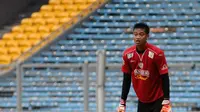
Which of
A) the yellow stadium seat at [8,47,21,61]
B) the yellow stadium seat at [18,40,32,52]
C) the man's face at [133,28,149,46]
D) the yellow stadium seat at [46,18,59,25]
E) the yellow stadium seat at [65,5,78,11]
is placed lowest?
the man's face at [133,28,149,46]

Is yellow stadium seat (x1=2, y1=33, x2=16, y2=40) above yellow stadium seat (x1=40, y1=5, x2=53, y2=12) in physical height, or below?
below

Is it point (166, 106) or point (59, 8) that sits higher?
point (59, 8)

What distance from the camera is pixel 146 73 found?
5992mm

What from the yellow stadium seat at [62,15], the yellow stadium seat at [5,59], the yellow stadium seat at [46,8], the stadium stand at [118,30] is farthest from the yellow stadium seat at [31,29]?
the yellow stadium seat at [5,59]

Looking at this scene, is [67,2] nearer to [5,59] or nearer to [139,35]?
[5,59]

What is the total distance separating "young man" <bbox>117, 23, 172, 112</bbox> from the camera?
19.4ft

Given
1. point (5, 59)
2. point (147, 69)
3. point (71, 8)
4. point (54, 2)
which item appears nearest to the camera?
point (147, 69)

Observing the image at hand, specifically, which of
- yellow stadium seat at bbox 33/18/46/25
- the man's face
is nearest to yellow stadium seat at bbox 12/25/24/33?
yellow stadium seat at bbox 33/18/46/25

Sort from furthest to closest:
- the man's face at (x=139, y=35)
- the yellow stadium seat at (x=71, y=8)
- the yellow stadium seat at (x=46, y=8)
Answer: the yellow stadium seat at (x=46, y=8) → the yellow stadium seat at (x=71, y=8) → the man's face at (x=139, y=35)

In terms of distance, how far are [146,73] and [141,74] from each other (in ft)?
0.18

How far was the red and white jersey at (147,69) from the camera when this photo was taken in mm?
5934

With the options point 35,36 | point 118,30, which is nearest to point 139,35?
point 118,30

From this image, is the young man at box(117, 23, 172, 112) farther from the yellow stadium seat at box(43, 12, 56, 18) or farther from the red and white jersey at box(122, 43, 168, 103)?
the yellow stadium seat at box(43, 12, 56, 18)

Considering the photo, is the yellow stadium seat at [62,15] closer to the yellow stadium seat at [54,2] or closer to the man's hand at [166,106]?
the yellow stadium seat at [54,2]
